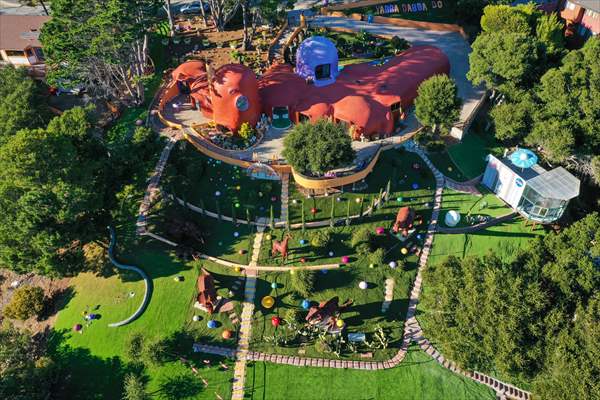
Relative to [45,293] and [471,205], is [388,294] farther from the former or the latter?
[45,293]

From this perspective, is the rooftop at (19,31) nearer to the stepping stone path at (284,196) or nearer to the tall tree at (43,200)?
the tall tree at (43,200)

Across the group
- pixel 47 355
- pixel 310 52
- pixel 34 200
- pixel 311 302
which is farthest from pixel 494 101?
pixel 47 355

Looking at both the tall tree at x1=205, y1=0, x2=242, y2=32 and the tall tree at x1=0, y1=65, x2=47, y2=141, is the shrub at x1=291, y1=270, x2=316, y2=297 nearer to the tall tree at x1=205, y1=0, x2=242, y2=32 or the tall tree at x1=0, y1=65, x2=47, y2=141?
the tall tree at x1=0, y1=65, x2=47, y2=141

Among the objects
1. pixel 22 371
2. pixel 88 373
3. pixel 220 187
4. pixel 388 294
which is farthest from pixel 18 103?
pixel 388 294

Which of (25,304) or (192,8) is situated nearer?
(25,304)

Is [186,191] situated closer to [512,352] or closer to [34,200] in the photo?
[34,200]

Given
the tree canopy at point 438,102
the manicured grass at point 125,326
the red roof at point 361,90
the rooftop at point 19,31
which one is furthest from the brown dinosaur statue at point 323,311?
the rooftop at point 19,31
